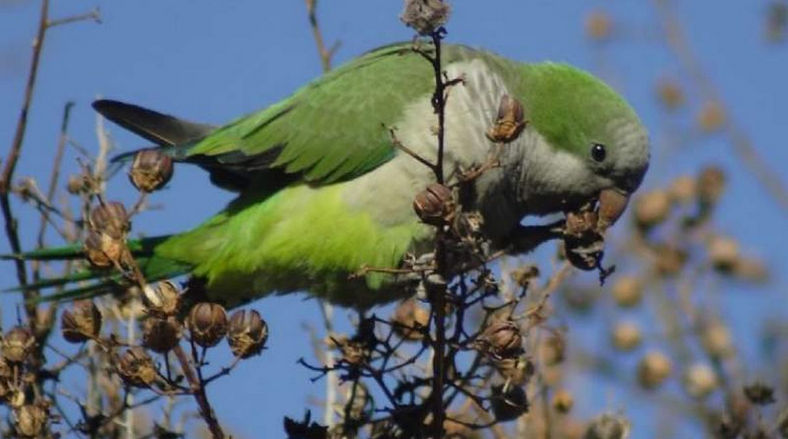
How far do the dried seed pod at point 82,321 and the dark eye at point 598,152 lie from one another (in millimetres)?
2050

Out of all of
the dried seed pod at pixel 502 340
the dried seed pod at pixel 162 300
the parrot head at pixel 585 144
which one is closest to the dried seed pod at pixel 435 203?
the dried seed pod at pixel 502 340

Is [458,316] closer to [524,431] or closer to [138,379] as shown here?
[524,431]

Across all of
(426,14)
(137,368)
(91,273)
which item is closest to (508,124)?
(426,14)

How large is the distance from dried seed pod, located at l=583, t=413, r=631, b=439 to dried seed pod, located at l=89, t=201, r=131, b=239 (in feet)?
4.66

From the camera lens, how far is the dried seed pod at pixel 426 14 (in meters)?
2.72

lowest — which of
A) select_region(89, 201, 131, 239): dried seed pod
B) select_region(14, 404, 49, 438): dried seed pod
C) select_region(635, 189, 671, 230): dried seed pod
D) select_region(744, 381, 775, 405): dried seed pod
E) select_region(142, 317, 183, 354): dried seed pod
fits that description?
select_region(14, 404, 49, 438): dried seed pod

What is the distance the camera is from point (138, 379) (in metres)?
2.80

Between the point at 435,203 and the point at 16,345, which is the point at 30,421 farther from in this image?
the point at 435,203

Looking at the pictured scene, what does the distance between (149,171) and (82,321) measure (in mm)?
395

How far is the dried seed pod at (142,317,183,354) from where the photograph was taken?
2775 millimetres

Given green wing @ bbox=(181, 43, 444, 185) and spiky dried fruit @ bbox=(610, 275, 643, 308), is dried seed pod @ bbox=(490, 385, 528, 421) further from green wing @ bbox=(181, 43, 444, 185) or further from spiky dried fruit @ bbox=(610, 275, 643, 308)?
spiky dried fruit @ bbox=(610, 275, 643, 308)

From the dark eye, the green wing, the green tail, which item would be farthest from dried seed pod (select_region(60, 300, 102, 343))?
the dark eye

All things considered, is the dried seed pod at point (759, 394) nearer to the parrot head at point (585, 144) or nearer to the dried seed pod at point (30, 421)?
the parrot head at point (585, 144)

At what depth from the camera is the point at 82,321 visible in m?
2.94
